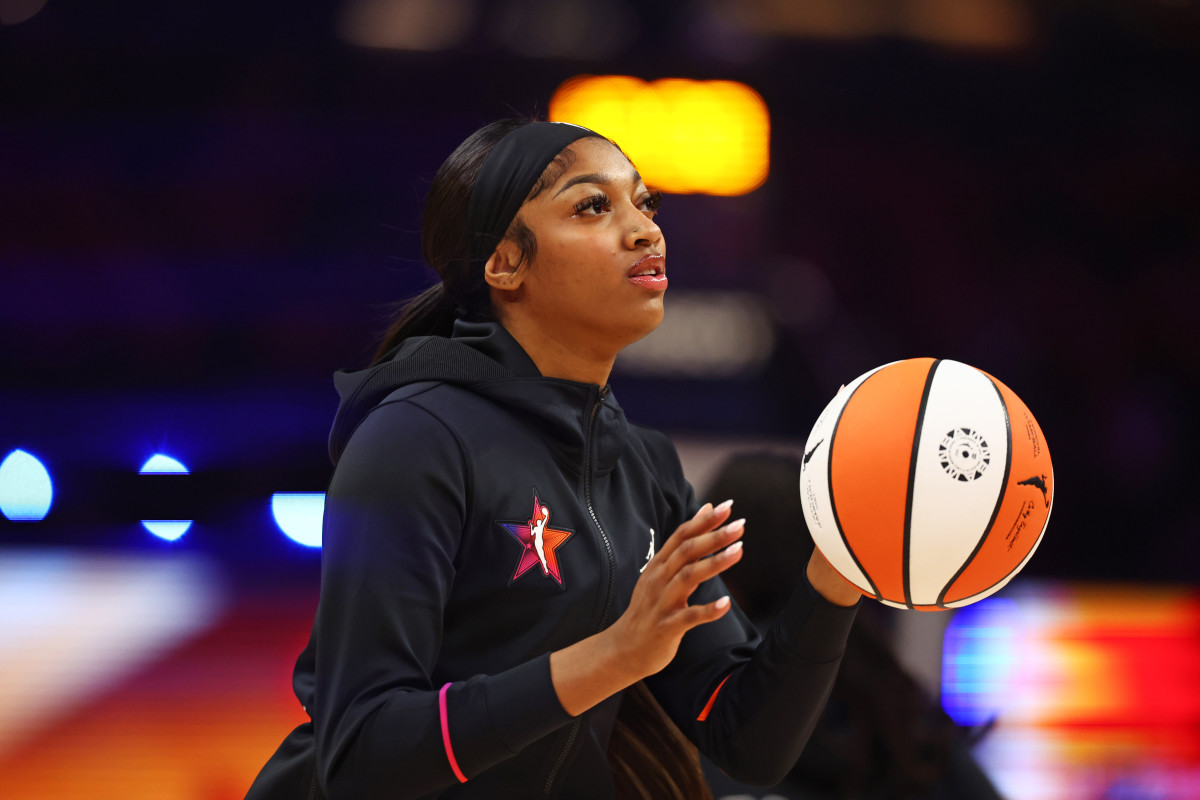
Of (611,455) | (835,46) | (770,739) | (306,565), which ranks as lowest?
(770,739)

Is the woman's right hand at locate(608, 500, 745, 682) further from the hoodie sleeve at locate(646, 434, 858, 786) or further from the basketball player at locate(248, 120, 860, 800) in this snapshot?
the hoodie sleeve at locate(646, 434, 858, 786)

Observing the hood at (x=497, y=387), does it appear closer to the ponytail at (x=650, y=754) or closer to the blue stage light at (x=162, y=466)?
the ponytail at (x=650, y=754)

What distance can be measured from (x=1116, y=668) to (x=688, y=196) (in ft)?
6.12

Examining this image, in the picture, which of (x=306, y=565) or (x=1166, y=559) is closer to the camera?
(x=306, y=565)

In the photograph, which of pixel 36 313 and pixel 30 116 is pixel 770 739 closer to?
pixel 36 313

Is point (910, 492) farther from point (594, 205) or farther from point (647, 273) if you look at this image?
point (594, 205)

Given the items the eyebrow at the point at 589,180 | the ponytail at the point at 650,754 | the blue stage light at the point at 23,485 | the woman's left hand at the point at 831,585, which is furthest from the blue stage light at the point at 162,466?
the woman's left hand at the point at 831,585

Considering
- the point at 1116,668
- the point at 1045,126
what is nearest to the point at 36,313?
the point at 1045,126

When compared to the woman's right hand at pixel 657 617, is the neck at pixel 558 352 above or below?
above

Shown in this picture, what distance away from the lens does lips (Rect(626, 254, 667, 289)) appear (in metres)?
1.57

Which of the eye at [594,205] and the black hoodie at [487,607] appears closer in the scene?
the black hoodie at [487,607]

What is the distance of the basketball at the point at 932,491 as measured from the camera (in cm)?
140

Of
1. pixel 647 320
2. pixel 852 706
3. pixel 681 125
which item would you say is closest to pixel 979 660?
pixel 852 706

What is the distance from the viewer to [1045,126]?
10.4ft
